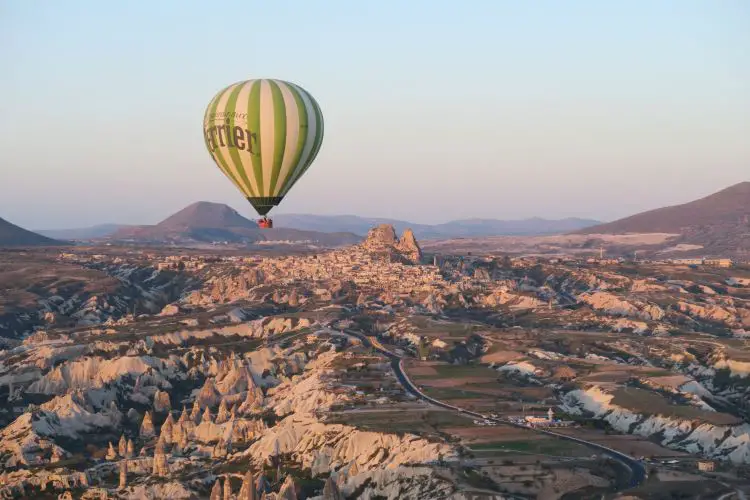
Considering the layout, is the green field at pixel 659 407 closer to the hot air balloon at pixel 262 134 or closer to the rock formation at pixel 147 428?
the hot air balloon at pixel 262 134

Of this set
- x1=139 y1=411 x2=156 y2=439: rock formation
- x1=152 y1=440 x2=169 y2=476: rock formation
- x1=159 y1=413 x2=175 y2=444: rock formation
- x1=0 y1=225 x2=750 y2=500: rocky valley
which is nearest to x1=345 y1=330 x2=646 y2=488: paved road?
x1=0 y1=225 x2=750 y2=500: rocky valley

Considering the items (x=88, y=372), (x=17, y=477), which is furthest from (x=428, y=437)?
(x=88, y=372)

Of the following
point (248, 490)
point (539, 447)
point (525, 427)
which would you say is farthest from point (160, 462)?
point (539, 447)

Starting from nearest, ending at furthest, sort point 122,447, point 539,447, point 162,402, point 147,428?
point 539,447 → point 122,447 → point 147,428 → point 162,402

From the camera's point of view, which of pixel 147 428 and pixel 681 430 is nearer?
pixel 681 430

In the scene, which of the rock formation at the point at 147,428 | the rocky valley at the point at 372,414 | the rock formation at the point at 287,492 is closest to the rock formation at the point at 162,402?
the rocky valley at the point at 372,414

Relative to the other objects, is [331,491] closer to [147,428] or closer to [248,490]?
[248,490]

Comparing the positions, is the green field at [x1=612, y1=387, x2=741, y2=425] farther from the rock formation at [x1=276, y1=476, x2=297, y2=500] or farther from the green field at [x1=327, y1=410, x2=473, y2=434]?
the rock formation at [x1=276, y1=476, x2=297, y2=500]

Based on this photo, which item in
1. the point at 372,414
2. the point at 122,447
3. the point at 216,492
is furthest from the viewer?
the point at 122,447

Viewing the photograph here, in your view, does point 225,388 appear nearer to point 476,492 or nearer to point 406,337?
point 406,337
